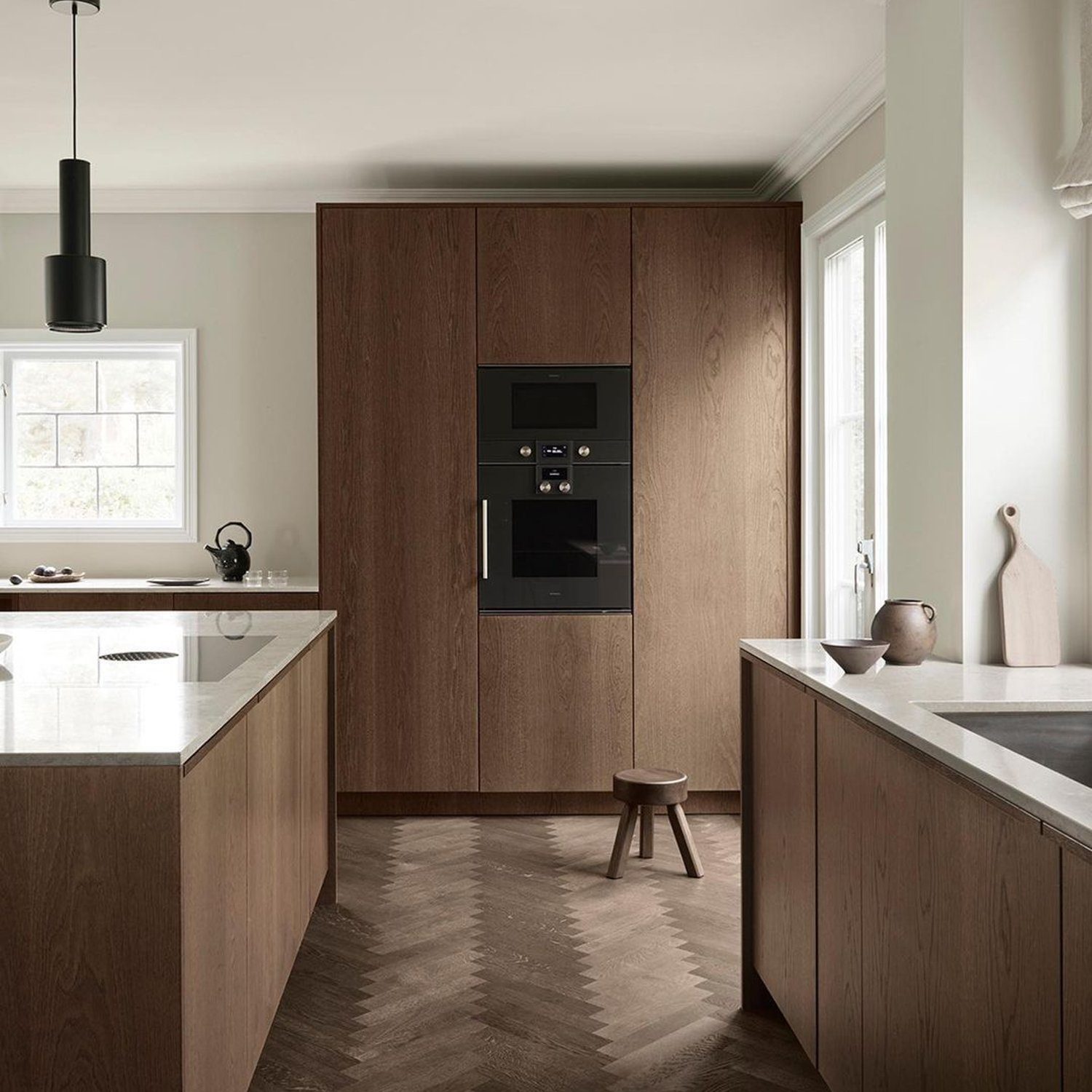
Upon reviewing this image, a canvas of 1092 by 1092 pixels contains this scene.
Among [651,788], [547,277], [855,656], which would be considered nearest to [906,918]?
[855,656]

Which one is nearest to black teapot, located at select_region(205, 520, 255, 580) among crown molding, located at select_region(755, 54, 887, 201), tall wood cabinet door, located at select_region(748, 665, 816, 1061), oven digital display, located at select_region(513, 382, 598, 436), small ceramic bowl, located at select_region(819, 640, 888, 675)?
oven digital display, located at select_region(513, 382, 598, 436)

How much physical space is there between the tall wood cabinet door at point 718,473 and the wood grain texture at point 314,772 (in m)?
1.51

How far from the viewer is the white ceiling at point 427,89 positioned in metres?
3.25

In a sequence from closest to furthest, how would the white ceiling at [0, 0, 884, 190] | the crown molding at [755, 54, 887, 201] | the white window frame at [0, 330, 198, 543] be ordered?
the white ceiling at [0, 0, 884, 190], the crown molding at [755, 54, 887, 201], the white window frame at [0, 330, 198, 543]

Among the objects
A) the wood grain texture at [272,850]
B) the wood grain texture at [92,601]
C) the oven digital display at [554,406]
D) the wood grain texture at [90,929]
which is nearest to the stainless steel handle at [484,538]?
the oven digital display at [554,406]

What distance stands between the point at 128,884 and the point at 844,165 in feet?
11.4

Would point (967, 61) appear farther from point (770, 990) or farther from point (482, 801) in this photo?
point (482, 801)

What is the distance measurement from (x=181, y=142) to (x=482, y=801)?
109 inches

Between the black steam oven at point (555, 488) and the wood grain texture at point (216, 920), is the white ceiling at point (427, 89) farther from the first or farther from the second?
the wood grain texture at point (216, 920)

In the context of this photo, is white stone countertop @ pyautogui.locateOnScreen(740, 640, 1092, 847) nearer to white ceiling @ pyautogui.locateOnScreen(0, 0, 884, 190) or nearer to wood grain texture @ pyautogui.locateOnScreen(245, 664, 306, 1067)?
wood grain texture @ pyautogui.locateOnScreen(245, 664, 306, 1067)

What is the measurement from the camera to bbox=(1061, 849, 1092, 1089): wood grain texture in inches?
45.1

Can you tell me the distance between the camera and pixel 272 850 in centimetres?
234

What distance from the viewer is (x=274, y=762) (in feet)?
7.88

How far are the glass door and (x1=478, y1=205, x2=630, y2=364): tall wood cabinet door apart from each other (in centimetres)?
80
